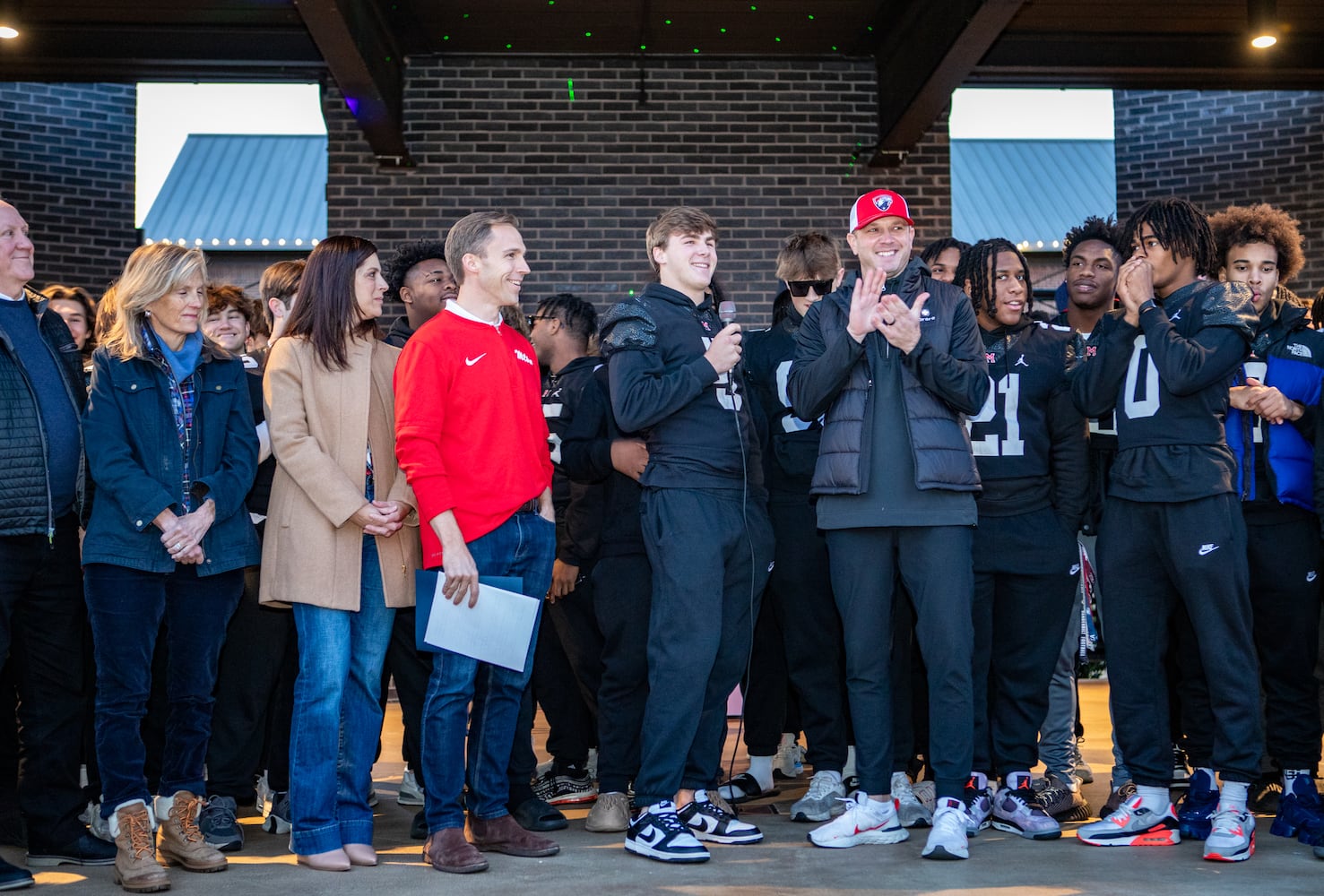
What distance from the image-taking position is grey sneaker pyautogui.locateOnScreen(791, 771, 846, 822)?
4.39 metres

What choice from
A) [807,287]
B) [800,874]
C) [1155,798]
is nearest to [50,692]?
[800,874]

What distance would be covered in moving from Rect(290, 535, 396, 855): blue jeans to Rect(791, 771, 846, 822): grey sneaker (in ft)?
4.88

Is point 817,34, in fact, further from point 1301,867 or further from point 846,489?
point 1301,867

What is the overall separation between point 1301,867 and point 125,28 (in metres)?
8.03

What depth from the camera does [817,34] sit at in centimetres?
817

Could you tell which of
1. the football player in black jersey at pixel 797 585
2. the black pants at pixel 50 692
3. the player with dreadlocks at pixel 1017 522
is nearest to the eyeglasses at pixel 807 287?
the football player in black jersey at pixel 797 585

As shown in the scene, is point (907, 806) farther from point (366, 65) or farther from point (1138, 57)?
point (1138, 57)

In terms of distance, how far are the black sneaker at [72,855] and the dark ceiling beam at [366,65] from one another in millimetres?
4300

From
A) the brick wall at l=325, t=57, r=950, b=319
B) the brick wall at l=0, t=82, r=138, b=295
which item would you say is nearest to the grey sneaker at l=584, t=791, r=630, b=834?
the brick wall at l=325, t=57, r=950, b=319

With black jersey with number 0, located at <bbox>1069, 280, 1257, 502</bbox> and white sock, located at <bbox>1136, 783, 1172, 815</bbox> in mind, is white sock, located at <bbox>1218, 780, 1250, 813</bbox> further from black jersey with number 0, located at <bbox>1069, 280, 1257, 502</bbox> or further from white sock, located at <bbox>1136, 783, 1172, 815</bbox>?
black jersey with number 0, located at <bbox>1069, 280, 1257, 502</bbox>

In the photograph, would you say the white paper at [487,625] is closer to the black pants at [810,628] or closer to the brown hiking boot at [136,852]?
the brown hiking boot at [136,852]

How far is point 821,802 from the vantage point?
4418mm

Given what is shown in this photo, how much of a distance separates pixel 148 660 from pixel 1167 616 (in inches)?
128

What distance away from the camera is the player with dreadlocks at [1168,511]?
3.93 m
